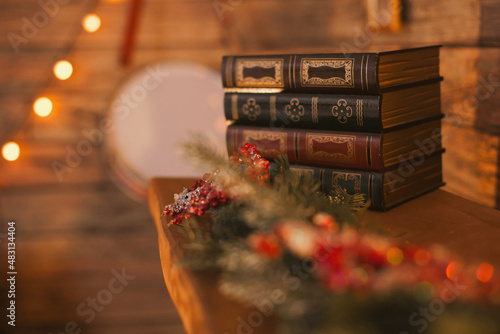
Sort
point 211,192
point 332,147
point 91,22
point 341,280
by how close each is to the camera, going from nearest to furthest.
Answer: point 341,280
point 211,192
point 332,147
point 91,22

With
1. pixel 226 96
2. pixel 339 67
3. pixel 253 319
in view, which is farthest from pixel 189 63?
pixel 253 319

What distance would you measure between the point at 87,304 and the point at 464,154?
1197 millimetres

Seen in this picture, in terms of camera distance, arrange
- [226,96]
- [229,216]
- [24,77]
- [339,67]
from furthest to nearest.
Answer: [24,77]
[226,96]
[339,67]
[229,216]

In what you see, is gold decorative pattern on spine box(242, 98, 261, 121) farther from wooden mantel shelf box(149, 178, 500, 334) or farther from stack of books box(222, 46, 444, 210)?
wooden mantel shelf box(149, 178, 500, 334)

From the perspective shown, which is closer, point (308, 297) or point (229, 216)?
point (308, 297)

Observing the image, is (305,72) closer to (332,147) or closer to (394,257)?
(332,147)

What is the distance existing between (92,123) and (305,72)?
91 cm

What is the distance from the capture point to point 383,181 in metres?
0.70

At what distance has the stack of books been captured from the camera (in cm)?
68

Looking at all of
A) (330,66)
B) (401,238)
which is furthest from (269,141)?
(401,238)

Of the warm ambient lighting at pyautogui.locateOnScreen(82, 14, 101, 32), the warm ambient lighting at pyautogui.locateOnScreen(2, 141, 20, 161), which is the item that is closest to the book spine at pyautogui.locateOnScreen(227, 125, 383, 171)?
the warm ambient lighting at pyautogui.locateOnScreen(82, 14, 101, 32)

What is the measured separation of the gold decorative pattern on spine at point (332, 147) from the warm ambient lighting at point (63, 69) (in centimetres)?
94

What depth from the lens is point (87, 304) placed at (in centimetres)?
148

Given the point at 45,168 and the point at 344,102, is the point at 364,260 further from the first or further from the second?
the point at 45,168
